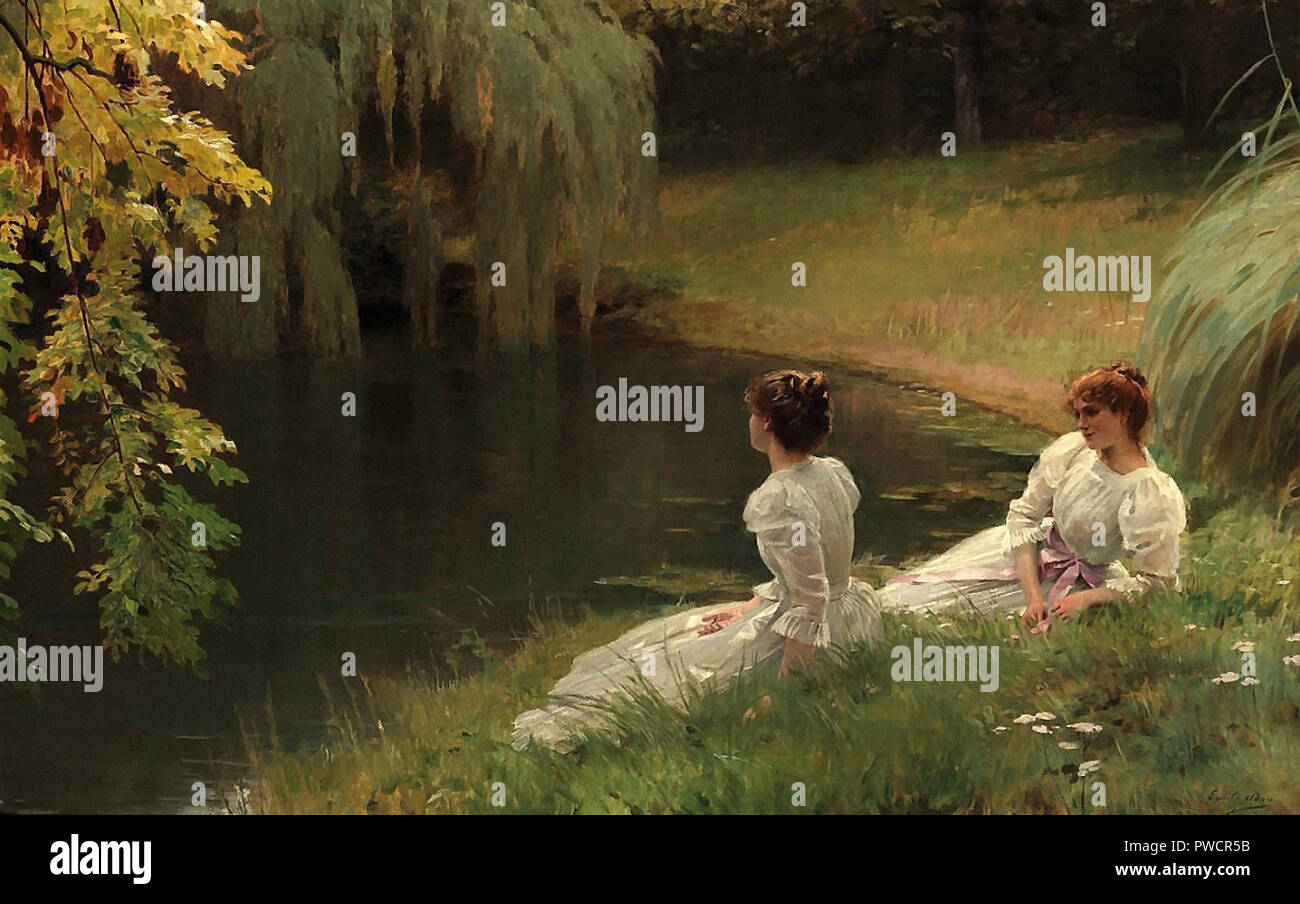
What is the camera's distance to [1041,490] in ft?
13.9

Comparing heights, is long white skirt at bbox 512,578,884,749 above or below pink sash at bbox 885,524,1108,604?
below

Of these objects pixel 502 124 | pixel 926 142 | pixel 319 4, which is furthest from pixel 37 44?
pixel 926 142

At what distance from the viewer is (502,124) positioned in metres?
5.91

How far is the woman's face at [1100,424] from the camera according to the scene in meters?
4.05

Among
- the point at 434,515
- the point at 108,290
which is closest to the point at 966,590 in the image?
the point at 434,515

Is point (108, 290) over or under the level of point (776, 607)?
over

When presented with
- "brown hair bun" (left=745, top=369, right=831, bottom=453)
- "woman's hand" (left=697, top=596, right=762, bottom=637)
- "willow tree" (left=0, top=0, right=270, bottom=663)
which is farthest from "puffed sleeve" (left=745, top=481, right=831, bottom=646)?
"willow tree" (left=0, top=0, right=270, bottom=663)

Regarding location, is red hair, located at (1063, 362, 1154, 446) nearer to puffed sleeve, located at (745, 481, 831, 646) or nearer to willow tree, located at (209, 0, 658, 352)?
puffed sleeve, located at (745, 481, 831, 646)

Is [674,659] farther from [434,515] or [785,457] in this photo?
[434,515]

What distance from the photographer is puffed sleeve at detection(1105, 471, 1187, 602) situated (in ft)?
13.3

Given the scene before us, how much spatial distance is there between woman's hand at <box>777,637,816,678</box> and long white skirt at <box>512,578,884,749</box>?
7 cm

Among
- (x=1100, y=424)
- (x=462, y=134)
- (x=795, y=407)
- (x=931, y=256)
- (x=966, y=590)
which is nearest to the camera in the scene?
(x=795, y=407)

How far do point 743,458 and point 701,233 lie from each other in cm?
72

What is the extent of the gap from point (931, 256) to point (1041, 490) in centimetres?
108
